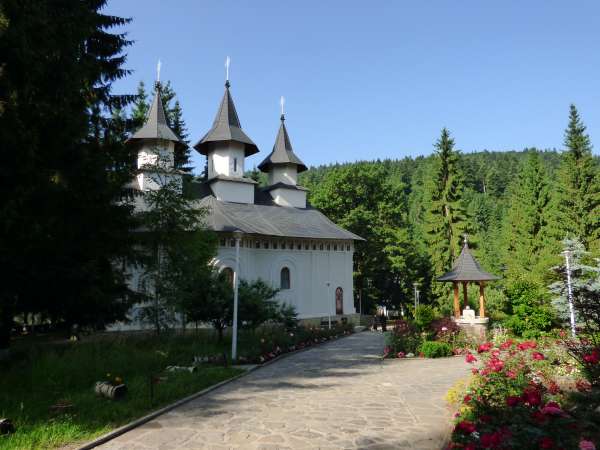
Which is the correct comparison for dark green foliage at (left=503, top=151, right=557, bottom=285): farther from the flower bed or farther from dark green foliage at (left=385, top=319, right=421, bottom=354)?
the flower bed

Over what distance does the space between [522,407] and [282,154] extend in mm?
31121

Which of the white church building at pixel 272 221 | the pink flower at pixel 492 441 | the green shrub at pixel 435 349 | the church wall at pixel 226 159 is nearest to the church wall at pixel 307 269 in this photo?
the white church building at pixel 272 221

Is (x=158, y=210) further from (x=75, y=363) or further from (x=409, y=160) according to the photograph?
(x=409, y=160)

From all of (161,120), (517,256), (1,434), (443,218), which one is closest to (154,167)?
(1,434)

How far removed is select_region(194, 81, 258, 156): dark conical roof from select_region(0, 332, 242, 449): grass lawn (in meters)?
19.1

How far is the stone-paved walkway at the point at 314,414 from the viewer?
650 cm

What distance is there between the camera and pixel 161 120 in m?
29.5

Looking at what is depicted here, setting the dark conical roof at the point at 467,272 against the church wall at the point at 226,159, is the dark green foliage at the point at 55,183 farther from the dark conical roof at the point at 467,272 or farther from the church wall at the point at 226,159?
the church wall at the point at 226,159

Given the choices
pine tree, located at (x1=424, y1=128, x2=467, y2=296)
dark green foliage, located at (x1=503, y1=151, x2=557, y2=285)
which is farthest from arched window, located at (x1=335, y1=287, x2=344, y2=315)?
dark green foliage, located at (x1=503, y1=151, x2=557, y2=285)

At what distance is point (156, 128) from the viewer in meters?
28.7

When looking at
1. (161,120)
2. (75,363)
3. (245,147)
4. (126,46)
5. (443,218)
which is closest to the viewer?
(75,363)

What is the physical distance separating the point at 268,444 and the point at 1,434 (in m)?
3.91

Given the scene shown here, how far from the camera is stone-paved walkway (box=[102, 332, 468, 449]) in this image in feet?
21.3

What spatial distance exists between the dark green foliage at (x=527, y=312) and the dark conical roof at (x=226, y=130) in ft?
66.1
